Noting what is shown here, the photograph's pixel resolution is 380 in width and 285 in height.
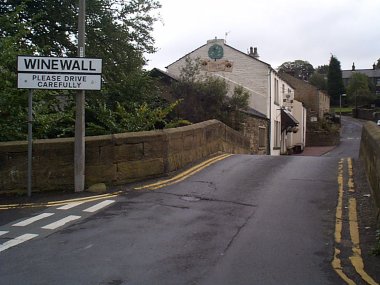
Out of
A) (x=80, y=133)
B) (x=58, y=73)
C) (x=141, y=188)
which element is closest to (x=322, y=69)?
(x=141, y=188)

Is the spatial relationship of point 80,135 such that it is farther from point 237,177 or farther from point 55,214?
point 237,177

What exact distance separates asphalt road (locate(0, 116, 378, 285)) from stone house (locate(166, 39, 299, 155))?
850 inches

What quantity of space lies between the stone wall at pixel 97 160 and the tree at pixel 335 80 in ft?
318

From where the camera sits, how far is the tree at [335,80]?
4060 inches

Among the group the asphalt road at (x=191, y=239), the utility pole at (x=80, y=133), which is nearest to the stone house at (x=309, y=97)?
the asphalt road at (x=191, y=239)

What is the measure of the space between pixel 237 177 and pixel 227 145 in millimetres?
7411

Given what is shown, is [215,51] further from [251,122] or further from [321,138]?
[321,138]

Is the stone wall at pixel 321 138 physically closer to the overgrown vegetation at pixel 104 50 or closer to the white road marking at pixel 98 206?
the overgrown vegetation at pixel 104 50

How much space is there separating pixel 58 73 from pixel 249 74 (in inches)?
976

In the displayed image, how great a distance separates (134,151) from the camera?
446 inches

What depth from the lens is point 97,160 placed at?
1087cm

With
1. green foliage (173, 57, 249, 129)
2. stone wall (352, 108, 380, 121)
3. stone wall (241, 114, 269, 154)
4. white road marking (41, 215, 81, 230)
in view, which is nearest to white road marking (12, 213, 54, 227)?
white road marking (41, 215, 81, 230)

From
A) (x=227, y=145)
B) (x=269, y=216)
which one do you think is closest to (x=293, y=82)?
(x=227, y=145)

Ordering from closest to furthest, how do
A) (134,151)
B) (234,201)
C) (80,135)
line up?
(234,201) < (80,135) < (134,151)
